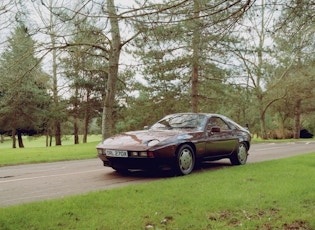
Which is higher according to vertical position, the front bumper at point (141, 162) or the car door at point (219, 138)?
the car door at point (219, 138)

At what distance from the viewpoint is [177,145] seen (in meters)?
7.47

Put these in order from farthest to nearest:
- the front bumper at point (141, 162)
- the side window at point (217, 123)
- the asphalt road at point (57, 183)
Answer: the side window at point (217, 123)
the front bumper at point (141, 162)
the asphalt road at point (57, 183)

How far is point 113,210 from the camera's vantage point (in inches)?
177

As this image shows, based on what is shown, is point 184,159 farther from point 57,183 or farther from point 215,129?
point 57,183

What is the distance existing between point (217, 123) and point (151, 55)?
2.70 meters

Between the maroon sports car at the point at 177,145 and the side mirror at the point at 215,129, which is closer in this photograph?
the maroon sports car at the point at 177,145

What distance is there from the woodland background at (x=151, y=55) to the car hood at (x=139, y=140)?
6.07ft

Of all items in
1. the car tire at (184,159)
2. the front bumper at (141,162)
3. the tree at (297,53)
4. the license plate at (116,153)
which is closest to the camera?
the tree at (297,53)

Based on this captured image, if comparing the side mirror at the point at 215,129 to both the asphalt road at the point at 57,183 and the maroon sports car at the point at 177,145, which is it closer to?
the maroon sports car at the point at 177,145

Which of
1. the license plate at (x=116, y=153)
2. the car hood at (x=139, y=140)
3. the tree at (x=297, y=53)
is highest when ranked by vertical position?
the tree at (x=297, y=53)

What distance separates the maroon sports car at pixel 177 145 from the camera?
716 cm

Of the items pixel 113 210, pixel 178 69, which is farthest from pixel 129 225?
pixel 178 69

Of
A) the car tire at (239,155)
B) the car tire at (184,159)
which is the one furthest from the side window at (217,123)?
the car tire at (184,159)

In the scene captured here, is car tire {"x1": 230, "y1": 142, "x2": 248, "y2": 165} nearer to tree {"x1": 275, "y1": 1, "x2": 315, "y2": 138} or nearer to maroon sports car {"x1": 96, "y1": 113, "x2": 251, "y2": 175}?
maroon sports car {"x1": 96, "y1": 113, "x2": 251, "y2": 175}
